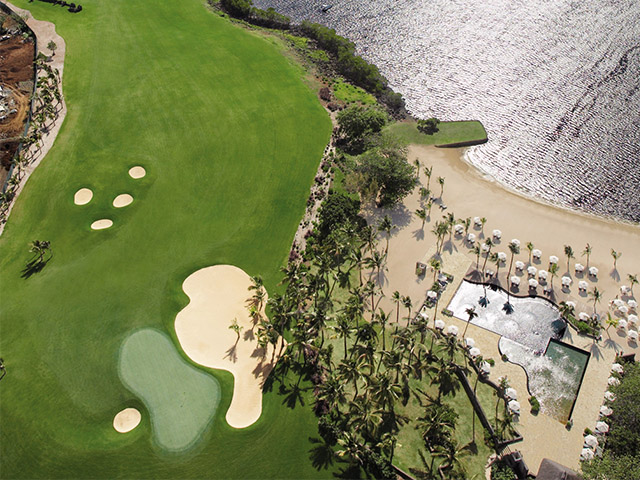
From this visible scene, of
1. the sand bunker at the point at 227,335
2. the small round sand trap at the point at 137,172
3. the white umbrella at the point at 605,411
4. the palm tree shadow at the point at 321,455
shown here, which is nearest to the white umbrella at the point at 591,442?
the white umbrella at the point at 605,411

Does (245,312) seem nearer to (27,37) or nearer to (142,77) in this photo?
(142,77)

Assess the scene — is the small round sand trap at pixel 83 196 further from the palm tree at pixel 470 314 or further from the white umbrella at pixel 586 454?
A: the white umbrella at pixel 586 454

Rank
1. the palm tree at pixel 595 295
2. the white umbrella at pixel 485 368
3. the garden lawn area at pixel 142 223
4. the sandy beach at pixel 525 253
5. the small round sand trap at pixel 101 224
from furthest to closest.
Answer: the small round sand trap at pixel 101 224 → the palm tree at pixel 595 295 → the white umbrella at pixel 485 368 → the sandy beach at pixel 525 253 → the garden lawn area at pixel 142 223

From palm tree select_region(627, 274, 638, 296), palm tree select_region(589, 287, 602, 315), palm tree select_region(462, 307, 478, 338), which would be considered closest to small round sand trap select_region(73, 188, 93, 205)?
palm tree select_region(462, 307, 478, 338)

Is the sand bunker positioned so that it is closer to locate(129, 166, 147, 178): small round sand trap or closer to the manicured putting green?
the manicured putting green

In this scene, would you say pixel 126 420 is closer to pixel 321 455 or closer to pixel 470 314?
pixel 321 455

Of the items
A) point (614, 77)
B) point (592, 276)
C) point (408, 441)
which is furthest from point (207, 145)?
point (614, 77)
